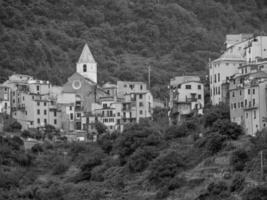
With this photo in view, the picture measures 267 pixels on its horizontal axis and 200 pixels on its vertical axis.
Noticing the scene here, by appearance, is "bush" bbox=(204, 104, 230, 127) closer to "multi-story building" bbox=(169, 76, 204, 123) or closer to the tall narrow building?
"multi-story building" bbox=(169, 76, 204, 123)

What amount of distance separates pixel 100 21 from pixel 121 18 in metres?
3.14

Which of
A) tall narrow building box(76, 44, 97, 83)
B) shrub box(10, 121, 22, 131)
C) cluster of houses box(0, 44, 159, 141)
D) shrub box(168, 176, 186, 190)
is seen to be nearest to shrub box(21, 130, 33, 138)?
shrub box(10, 121, 22, 131)

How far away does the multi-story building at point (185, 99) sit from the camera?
4038 inches

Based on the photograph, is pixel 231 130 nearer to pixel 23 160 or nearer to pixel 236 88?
pixel 236 88

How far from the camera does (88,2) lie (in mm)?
174125

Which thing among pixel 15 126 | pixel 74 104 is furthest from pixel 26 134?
pixel 74 104

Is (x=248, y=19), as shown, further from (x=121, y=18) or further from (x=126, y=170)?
(x=126, y=170)

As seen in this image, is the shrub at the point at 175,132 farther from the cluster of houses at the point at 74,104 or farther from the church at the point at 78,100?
the church at the point at 78,100

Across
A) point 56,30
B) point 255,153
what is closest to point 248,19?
point 56,30

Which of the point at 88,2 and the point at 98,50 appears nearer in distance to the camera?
the point at 98,50

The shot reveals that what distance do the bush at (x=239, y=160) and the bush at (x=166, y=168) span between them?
18.9ft

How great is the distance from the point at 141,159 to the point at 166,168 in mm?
4208

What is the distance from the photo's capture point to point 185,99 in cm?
10350

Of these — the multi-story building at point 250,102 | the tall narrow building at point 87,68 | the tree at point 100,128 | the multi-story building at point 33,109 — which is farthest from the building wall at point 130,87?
the multi-story building at point 250,102
